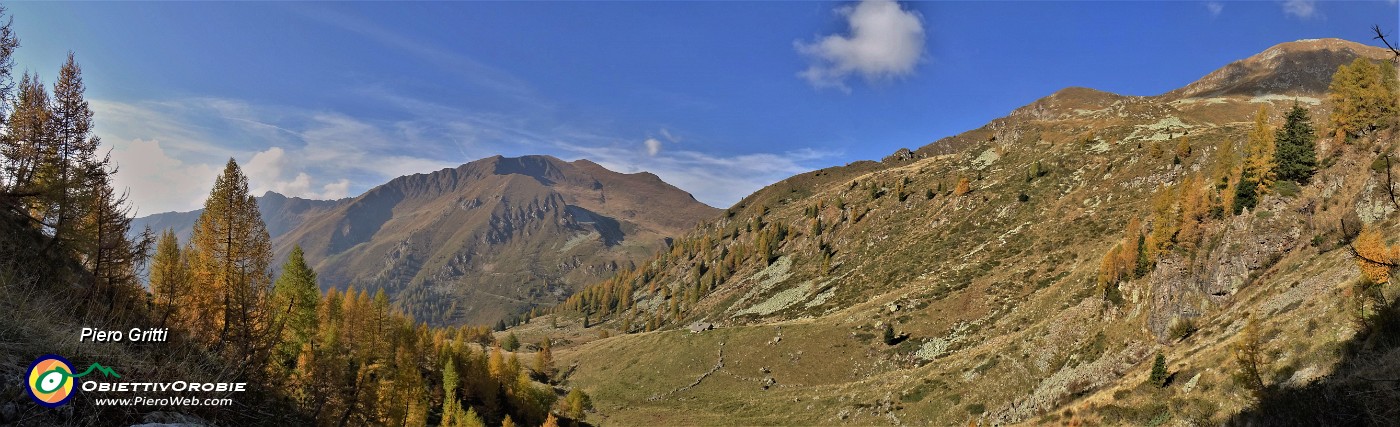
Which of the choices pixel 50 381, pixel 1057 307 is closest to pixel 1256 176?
pixel 1057 307

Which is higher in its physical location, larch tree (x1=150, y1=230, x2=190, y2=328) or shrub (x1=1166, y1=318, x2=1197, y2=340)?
larch tree (x1=150, y1=230, x2=190, y2=328)

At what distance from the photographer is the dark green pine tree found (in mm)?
49062

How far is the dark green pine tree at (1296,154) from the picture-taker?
4906 cm

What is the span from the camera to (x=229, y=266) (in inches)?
924

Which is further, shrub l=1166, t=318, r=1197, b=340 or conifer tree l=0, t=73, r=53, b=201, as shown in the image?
shrub l=1166, t=318, r=1197, b=340

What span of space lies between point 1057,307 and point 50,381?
85.4 m

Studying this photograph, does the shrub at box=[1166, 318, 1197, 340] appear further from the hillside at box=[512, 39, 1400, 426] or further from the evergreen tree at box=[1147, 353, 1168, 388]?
the evergreen tree at box=[1147, 353, 1168, 388]

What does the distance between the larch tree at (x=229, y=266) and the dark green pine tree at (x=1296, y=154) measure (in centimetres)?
8168

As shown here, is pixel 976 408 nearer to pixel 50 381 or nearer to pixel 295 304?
pixel 295 304

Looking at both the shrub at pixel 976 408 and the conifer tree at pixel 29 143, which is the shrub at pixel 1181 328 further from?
the conifer tree at pixel 29 143

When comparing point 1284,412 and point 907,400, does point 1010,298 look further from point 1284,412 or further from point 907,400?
point 1284,412

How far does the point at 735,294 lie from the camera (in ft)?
601

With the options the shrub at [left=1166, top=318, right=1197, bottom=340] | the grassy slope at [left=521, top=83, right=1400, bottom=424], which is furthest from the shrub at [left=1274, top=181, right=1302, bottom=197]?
the shrub at [left=1166, top=318, right=1197, bottom=340]

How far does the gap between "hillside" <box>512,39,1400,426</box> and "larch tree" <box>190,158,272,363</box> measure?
33.2 metres
